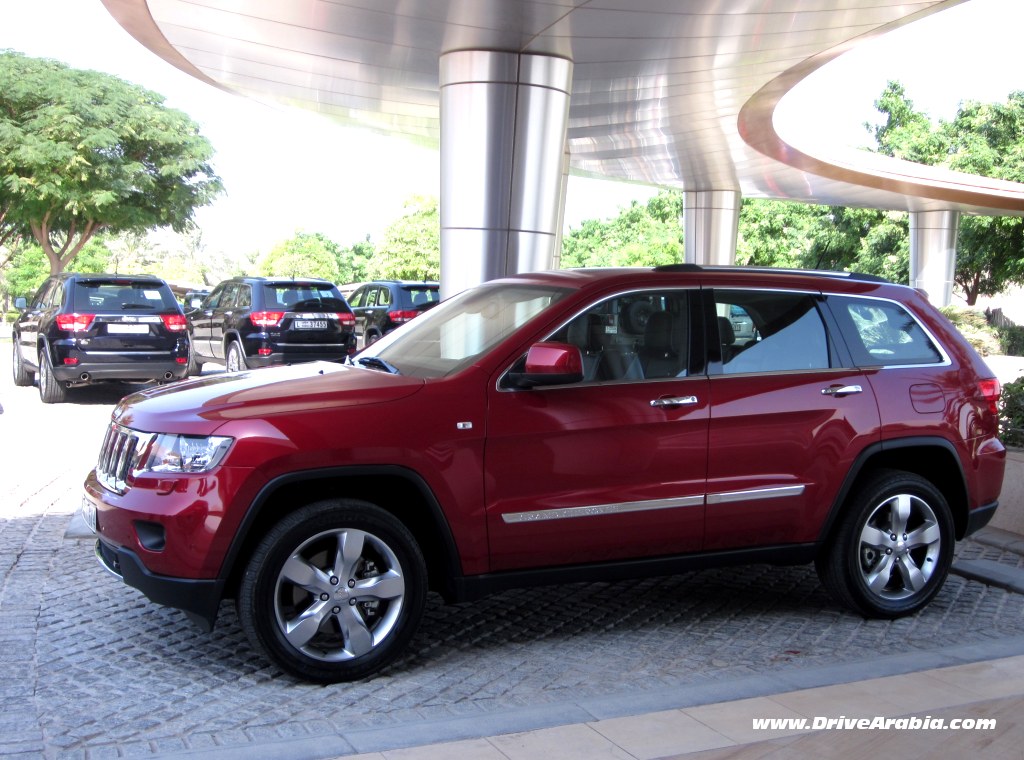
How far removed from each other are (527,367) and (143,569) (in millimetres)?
1795

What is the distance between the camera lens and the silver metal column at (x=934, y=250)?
4447 centimetres

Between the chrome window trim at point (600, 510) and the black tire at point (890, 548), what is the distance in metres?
0.93

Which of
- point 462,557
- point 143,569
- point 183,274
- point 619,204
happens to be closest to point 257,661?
point 143,569

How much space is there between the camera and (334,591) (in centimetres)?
474

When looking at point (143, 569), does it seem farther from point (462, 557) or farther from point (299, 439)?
point (462, 557)

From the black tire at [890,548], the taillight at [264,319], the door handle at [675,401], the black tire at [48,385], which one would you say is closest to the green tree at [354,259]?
the taillight at [264,319]

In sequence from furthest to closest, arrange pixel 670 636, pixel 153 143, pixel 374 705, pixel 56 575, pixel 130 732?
1. pixel 153 143
2. pixel 56 575
3. pixel 670 636
4. pixel 374 705
5. pixel 130 732

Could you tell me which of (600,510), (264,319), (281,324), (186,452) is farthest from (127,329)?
(600,510)

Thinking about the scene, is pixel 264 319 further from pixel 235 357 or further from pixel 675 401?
pixel 675 401

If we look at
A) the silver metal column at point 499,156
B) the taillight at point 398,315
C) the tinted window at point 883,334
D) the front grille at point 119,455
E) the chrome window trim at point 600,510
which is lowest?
the chrome window trim at point 600,510

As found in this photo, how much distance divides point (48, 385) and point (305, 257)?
89.1m

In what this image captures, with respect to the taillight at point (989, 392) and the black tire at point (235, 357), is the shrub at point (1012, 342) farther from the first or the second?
the taillight at point (989, 392)

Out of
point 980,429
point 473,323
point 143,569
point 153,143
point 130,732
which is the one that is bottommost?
point 130,732

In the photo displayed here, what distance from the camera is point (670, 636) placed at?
18.2 ft
